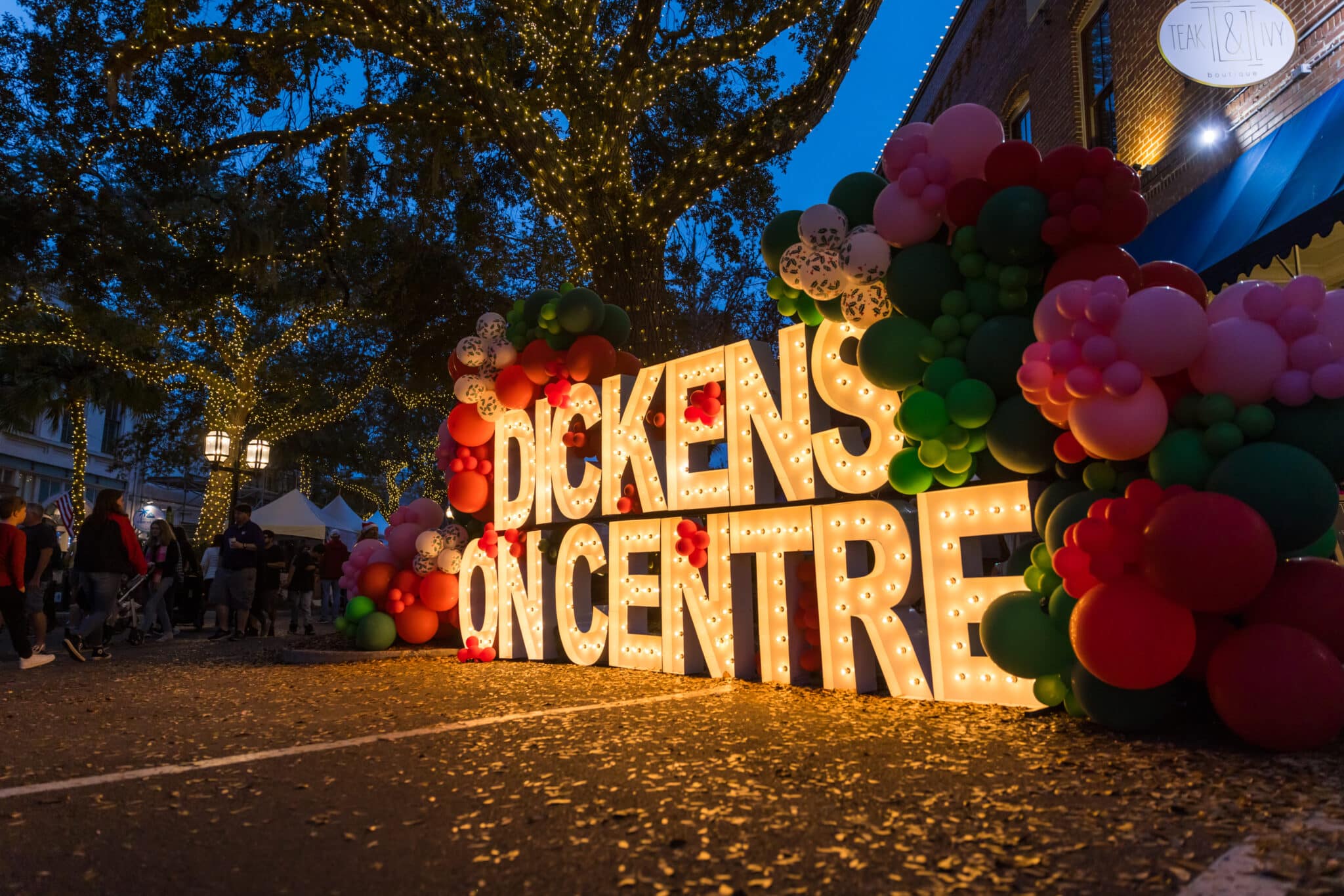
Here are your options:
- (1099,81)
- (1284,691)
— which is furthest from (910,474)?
(1099,81)

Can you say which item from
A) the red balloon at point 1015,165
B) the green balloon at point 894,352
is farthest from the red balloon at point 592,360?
the red balloon at point 1015,165

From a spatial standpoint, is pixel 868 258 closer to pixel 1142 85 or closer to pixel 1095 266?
pixel 1095 266

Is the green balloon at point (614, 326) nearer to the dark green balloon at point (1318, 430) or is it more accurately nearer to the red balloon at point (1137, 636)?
the red balloon at point (1137, 636)

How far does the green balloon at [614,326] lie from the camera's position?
827 centimetres

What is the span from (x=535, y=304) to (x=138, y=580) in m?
7.37

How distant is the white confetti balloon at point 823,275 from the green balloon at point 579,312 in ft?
9.32

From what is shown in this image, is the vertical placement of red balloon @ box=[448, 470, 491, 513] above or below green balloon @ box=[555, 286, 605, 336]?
below

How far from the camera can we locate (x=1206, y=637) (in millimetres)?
4023

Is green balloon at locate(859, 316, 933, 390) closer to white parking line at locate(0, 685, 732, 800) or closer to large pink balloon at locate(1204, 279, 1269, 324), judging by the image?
large pink balloon at locate(1204, 279, 1269, 324)

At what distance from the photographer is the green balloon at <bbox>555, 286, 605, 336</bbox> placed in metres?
8.05

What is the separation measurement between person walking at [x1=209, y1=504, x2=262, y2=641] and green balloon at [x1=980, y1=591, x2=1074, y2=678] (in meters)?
10.1

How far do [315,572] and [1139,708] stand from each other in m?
13.6

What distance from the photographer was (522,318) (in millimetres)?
8664

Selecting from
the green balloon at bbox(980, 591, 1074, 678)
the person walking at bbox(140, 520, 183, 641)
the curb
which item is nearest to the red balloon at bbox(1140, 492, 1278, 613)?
the green balloon at bbox(980, 591, 1074, 678)
